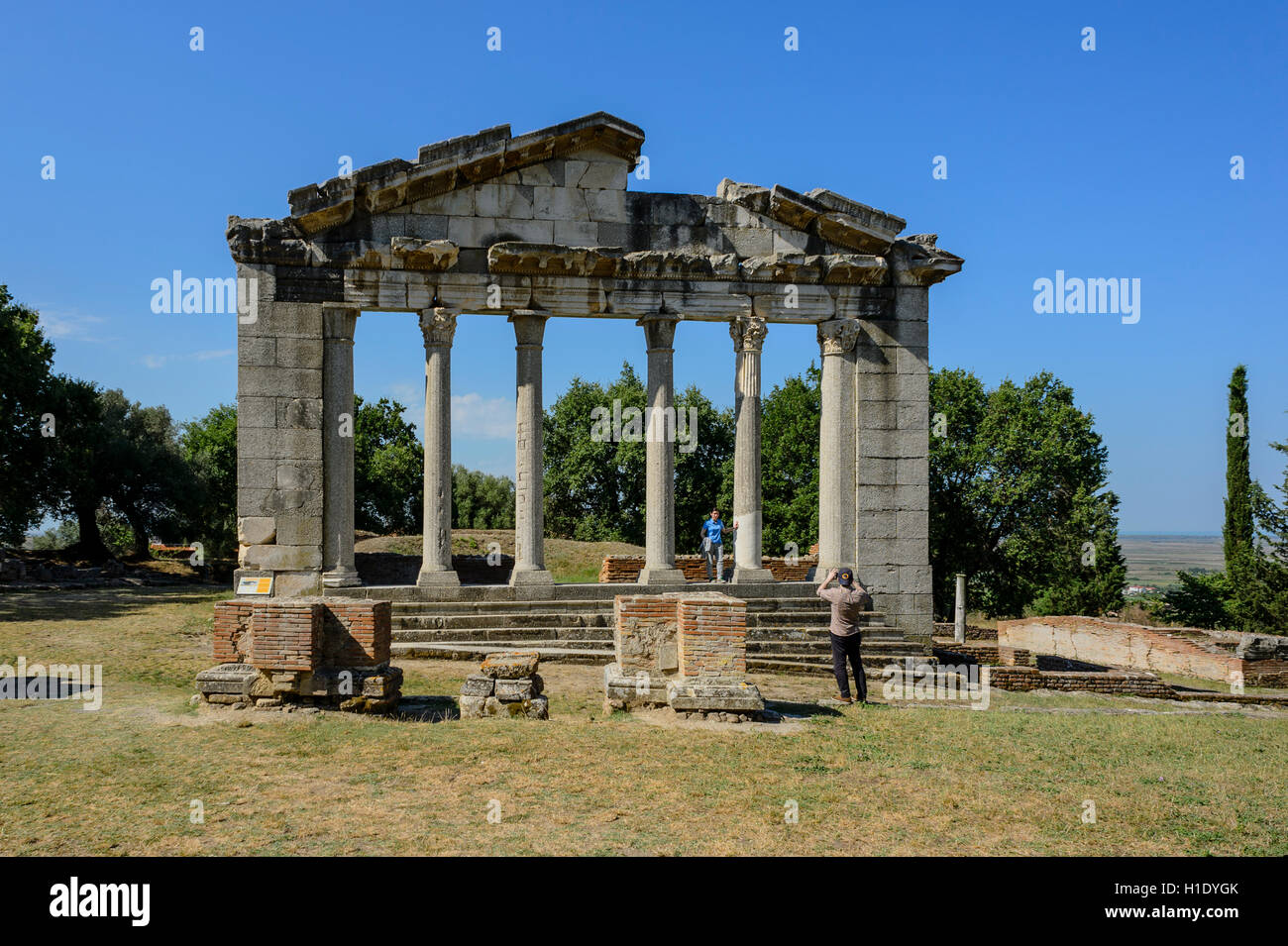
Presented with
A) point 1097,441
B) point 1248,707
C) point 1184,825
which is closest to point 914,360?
point 1248,707

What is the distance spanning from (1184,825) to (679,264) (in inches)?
544

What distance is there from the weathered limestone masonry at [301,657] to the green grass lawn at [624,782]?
35 cm

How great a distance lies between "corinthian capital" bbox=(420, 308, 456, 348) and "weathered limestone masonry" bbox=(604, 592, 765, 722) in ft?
28.3

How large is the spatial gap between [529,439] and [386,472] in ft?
115

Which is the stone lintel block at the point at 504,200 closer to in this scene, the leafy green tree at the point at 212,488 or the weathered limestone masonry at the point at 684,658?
the weathered limestone masonry at the point at 684,658

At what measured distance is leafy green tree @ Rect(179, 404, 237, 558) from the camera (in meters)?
42.7

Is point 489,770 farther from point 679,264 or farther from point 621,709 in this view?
point 679,264

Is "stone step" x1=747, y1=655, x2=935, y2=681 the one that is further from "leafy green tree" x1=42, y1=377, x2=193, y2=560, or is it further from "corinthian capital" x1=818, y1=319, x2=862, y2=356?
"leafy green tree" x1=42, y1=377, x2=193, y2=560

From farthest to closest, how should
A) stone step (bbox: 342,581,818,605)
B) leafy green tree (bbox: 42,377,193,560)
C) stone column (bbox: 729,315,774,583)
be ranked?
leafy green tree (bbox: 42,377,193,560)
stone column (bbox: 729,315,774,583)
stone step (bbox: 342,581,818,605)

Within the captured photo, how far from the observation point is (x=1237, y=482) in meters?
37.8

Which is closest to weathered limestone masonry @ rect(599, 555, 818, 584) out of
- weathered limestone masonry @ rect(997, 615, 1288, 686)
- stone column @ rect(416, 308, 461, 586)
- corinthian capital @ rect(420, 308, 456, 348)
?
stone column @ rect(416, 308, 461, 586)

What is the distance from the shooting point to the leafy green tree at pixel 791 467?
138 ft

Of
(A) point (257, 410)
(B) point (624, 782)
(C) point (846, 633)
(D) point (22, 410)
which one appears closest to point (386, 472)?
(D) point (22, 410)

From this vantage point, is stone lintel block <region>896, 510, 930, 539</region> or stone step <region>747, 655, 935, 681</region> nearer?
stone step <region>747, 655, 935, 681</region>
